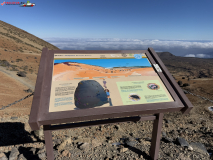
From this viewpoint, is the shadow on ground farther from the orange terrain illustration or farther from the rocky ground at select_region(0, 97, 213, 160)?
the orange terrain illustration

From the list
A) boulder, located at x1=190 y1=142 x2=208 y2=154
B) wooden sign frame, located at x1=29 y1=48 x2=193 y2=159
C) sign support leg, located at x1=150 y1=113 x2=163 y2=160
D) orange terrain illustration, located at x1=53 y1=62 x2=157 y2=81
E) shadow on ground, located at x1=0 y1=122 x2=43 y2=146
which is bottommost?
shadow on ground, located at x1=0 y1=122 x2=43 y2=146

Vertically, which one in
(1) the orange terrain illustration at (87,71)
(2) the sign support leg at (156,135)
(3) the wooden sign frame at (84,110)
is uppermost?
(1) the orange terrain illustration at (87,71)

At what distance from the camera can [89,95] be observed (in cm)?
261

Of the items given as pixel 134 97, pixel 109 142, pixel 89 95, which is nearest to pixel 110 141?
pixel 109 142

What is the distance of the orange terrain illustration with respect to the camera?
2804 mm

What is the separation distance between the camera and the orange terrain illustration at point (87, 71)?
9.20 ft

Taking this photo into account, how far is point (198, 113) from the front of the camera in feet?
22.6

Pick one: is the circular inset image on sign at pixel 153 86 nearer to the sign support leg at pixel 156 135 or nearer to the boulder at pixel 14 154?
the sign support leg at pixel 156 135

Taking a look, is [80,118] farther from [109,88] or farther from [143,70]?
[143,70]

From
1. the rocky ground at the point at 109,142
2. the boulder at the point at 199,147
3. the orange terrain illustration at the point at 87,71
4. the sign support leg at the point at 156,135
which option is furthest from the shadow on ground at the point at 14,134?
the boulder at the point at 199,147

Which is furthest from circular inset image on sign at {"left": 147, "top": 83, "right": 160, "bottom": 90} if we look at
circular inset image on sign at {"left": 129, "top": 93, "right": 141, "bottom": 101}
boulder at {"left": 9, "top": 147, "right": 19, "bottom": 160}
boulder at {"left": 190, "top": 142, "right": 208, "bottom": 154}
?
boulder at {"left": 9, "top": 147, "right": 19, "bottom": 160}

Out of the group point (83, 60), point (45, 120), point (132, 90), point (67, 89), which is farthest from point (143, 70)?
point (45, 120)

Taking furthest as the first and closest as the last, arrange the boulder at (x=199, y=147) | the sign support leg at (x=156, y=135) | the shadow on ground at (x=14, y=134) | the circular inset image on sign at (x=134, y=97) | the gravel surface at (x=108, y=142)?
the shadow on ground at (x=14, y=134) → the boulder at (x=199, y=147) → the gravel surface at (x=108, y=142) → the sign support leg at (x=156, y=135) → the circular inset image on sign at (x=134, y=97)

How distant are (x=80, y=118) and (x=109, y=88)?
81cm
